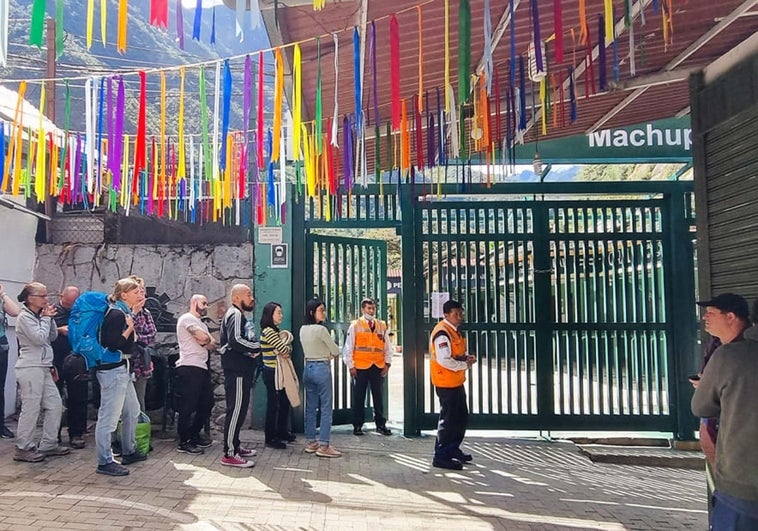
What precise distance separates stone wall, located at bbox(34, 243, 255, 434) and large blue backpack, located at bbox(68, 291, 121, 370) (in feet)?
6.50

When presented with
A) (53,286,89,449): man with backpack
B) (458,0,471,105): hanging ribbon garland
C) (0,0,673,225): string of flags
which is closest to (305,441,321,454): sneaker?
(53,286,89,449): man with backpack

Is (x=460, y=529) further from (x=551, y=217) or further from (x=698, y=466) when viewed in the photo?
(x=551, y=217)

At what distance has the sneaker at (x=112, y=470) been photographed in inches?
203

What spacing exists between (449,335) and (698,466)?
11.0ft

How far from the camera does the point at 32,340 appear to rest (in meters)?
5.45

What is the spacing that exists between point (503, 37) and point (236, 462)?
443 centimetres

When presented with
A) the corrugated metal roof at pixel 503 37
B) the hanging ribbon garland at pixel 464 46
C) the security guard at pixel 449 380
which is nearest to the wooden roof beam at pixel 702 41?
the corrugated metal roof at pixel 503 37

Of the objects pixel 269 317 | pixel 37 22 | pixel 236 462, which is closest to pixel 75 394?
pixel 236 462

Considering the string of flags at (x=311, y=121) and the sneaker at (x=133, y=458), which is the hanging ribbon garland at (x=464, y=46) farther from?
the sneaker at (x=133, y=458)

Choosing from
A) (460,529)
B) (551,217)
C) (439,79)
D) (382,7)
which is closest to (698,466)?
(551,217)

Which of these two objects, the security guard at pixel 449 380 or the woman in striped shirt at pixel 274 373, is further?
the woman in striped shirt at pixel 274 373

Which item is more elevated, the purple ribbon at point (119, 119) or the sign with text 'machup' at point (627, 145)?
the sign with text 'machup' at point (627, 145)

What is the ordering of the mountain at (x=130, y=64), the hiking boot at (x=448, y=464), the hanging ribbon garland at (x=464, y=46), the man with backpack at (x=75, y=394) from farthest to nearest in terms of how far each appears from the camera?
the mountain at (x=130, y=64)
the man with backpack at (x=75, y=394)
the hiking boot at (x=448, y=464)
the hanging ribbon garland at (x=464, y=46)

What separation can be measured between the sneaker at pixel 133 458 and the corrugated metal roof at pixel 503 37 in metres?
3.75
